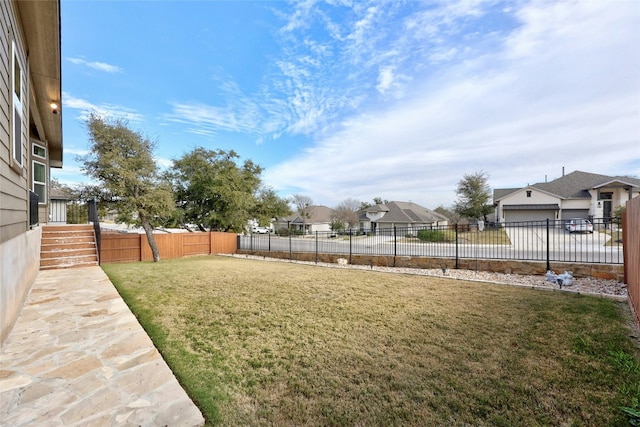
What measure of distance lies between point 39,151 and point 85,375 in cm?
950

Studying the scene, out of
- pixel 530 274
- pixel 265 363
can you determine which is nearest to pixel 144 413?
pixel 265 363

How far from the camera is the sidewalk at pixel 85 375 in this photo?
1.72 meters

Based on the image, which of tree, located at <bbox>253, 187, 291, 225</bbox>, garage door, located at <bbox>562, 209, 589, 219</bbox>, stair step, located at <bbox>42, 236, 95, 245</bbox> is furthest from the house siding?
stair step, located at <bbox>42, 236, 95, 245</bbox>

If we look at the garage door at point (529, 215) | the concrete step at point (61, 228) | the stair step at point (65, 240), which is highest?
the garage door at point (529, 215)

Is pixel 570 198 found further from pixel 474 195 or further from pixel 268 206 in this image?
pixel 268 206

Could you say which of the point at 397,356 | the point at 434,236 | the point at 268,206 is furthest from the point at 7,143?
the point at 268,206

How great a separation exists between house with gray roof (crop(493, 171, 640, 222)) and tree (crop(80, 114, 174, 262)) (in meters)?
31.6

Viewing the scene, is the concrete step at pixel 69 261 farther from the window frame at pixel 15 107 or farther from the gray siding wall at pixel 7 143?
the window frame at pixel 15 107

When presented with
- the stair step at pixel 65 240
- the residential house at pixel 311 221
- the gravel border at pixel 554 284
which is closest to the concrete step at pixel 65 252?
the stair step at pixel 65 240

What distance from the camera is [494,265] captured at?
26.5ft

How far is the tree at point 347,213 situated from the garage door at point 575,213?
2539 cm

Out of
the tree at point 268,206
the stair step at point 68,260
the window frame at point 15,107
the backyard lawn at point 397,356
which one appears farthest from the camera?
the tree at point 268,206

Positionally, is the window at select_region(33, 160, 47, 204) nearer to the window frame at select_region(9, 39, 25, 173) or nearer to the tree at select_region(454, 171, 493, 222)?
the window frame at select_region(9, 39, 25, 173)

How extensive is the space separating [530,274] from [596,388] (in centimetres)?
649
